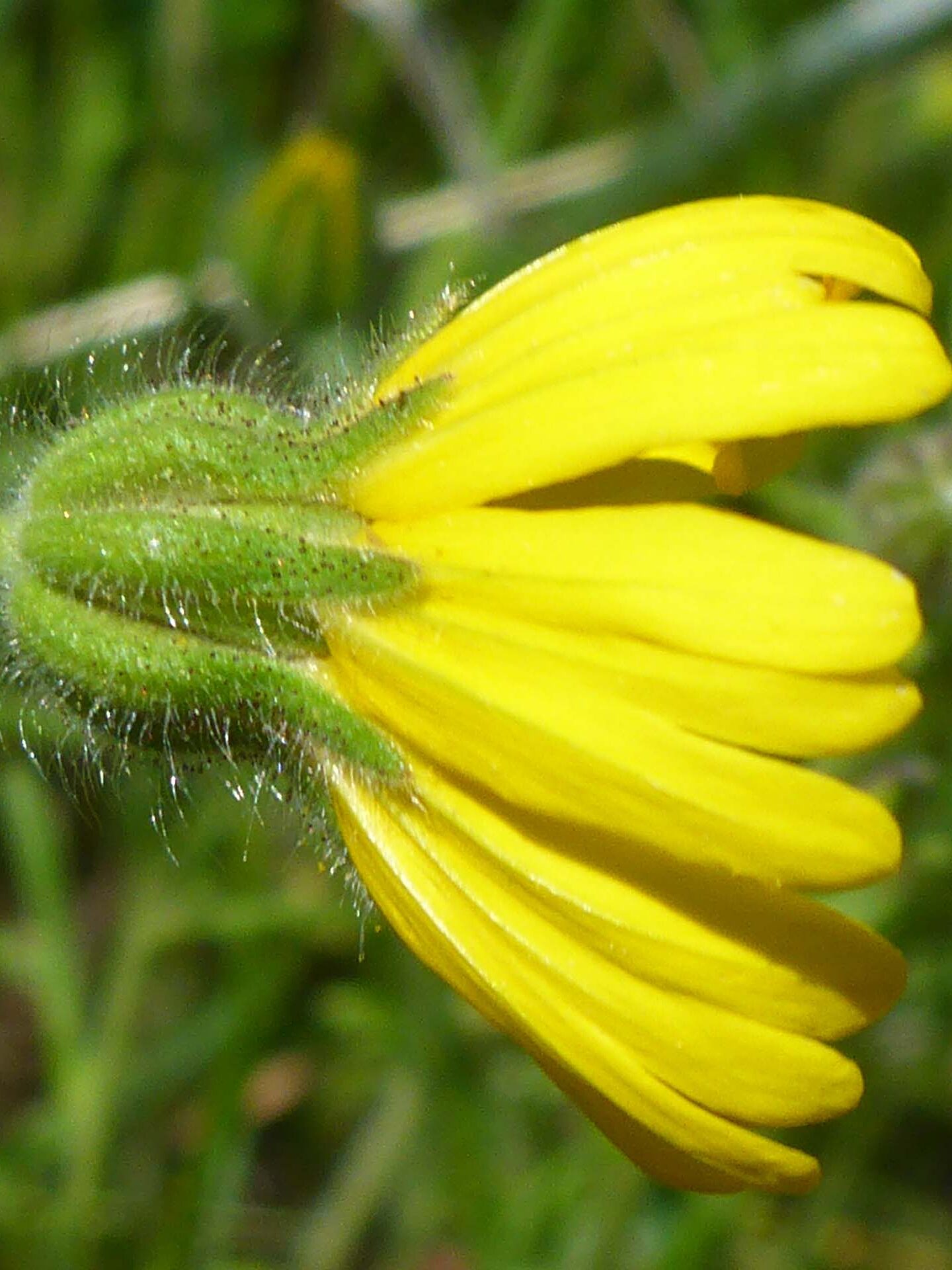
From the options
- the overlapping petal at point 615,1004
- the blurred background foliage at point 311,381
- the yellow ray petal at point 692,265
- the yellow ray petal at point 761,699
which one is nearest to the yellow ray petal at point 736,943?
the overlapping petal at point 615,1004

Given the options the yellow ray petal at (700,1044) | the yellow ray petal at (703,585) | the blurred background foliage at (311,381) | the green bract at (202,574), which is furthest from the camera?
the blurred background foliage at (311,381)

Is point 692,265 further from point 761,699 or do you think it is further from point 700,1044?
point 700,1044

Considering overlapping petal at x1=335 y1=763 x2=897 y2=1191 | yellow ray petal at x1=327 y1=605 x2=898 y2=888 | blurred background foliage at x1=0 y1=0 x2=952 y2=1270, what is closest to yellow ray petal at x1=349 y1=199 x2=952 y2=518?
yellow ray petal at x1=327 y1=605 x2=898 y2=888

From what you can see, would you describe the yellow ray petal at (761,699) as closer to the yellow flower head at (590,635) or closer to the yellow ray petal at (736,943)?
the yellow flower head at (590,635)

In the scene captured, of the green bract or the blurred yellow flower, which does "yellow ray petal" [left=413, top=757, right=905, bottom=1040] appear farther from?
the green bract

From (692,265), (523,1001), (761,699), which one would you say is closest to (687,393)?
(692,265)

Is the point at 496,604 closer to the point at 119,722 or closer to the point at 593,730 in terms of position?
the point at 593,730
